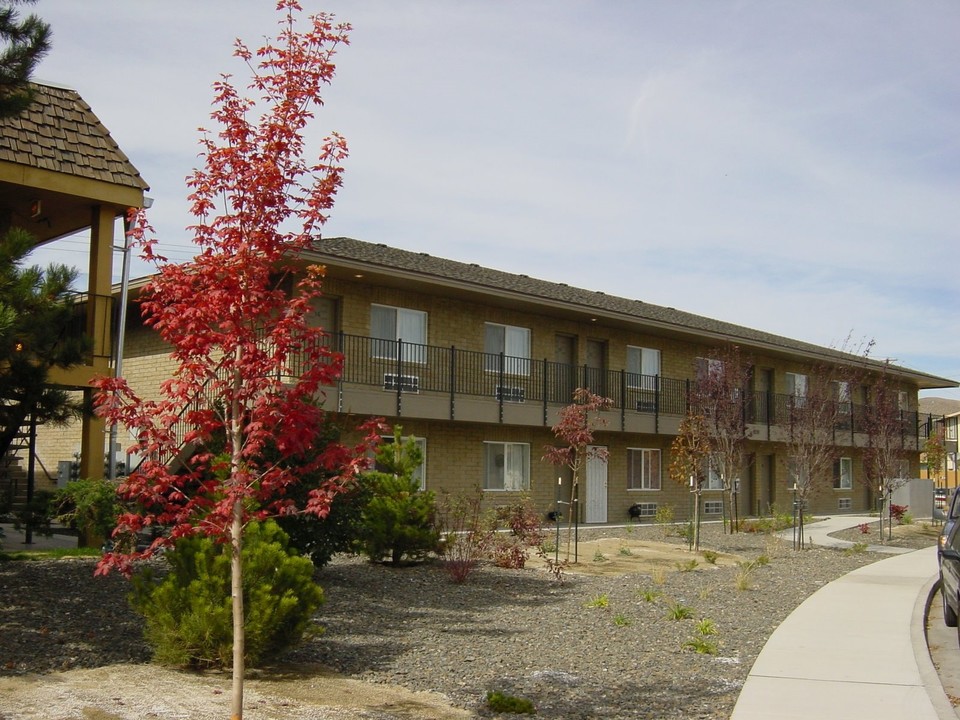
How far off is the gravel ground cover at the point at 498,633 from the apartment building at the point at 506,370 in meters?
5.22

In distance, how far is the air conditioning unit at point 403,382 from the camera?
22.3 meters

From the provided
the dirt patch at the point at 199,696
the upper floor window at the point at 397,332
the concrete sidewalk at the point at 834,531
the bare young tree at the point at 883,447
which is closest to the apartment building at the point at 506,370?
the upper floor window at the point at 397,332

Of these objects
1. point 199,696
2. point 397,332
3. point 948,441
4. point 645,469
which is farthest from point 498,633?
point 948,441

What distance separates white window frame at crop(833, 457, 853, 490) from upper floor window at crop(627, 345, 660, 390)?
1204 centimetres

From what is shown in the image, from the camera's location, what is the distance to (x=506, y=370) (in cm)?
2530

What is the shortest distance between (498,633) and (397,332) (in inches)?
536

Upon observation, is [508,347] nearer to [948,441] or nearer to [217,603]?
[217,603]

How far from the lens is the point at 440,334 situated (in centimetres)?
2411

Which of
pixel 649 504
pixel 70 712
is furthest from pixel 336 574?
pixel 649 504

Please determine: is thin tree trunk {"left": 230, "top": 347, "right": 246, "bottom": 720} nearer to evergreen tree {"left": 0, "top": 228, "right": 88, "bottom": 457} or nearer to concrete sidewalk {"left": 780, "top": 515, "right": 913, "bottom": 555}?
evergreen tree {"left": 0, "top": 228, "right": 88, "bottom": 457}

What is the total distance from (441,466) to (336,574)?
33.6 ft

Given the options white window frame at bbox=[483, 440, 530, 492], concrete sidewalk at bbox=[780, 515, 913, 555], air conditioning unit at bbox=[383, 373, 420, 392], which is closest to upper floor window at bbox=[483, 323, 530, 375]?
white window frame at bbox=[483, 440, 530, 492]

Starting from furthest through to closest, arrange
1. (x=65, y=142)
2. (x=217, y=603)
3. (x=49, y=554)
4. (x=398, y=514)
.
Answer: (x=398, y=514) < (x=65, y=142) < (x=49, y=554) < (x=217, y=603)

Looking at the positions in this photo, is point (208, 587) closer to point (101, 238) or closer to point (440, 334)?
point (101, 238)
